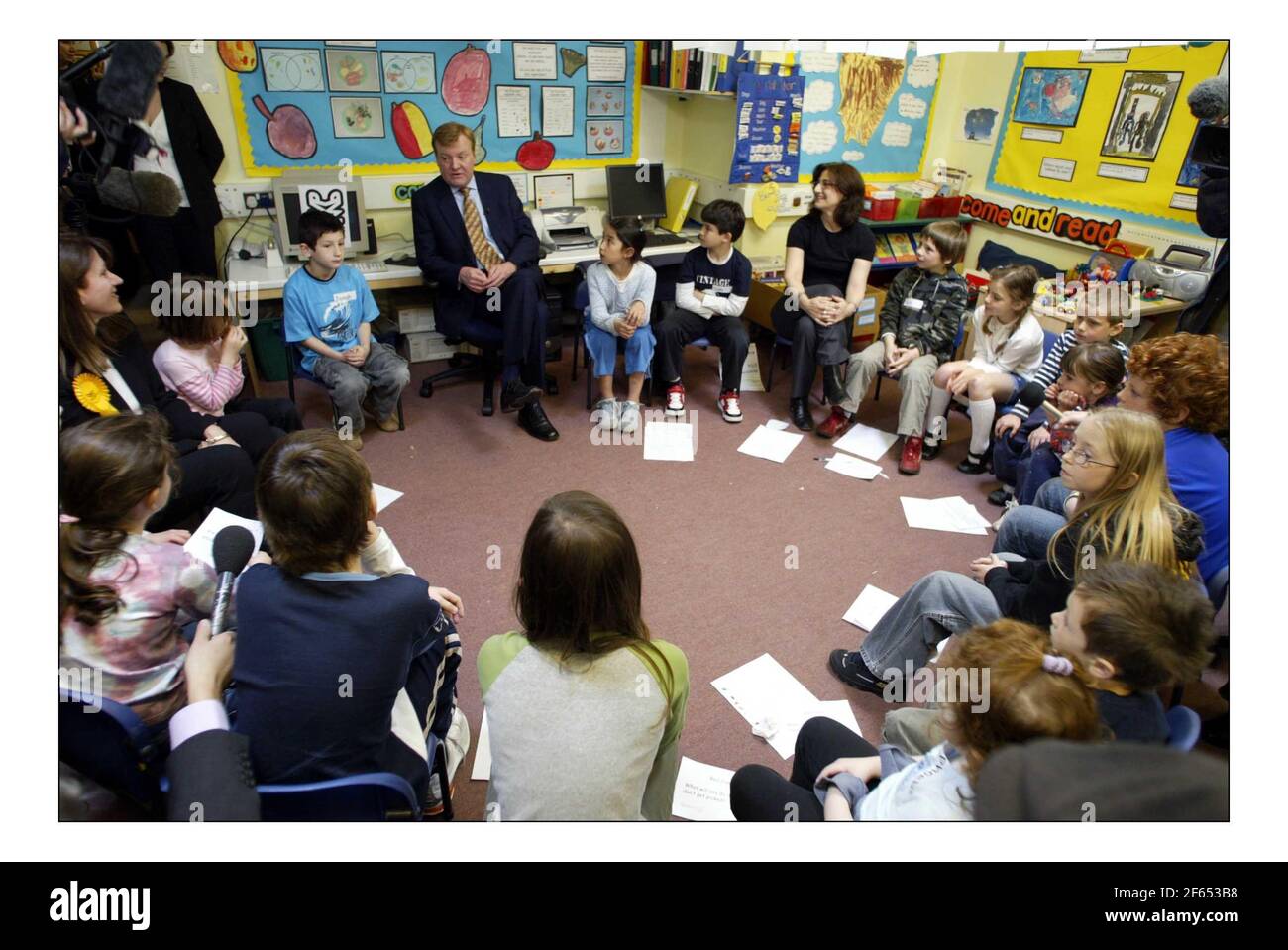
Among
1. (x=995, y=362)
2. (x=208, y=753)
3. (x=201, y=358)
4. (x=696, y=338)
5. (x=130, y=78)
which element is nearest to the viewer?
(x=208, y=753)

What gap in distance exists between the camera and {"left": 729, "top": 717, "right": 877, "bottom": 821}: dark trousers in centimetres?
136

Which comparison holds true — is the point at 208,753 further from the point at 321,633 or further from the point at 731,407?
the point at 731,407

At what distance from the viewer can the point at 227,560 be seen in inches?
64.3

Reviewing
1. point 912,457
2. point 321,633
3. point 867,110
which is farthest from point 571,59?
point 321,633

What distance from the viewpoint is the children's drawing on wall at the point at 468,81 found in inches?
157

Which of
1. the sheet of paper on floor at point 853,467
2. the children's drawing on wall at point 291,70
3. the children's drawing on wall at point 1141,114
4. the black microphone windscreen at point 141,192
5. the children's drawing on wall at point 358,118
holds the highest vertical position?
the children's drawing on wall at point 1141,114

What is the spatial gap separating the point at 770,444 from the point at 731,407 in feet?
1.06

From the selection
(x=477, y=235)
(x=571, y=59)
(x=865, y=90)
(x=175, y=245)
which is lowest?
(x=175, y=245)

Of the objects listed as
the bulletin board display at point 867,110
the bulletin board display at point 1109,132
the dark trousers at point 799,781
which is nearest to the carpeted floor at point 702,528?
the dark trousers at point 799,781

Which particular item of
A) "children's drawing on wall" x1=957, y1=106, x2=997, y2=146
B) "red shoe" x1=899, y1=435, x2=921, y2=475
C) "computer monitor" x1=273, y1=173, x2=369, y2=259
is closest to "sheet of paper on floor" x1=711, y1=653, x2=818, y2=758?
"red shoe" x1=899, y1=435, x2=921, y2=475

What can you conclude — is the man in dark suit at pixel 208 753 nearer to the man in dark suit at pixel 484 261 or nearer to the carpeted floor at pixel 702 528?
the carpeted floor at pixel 702 528

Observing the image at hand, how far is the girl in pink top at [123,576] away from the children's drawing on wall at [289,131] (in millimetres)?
2848

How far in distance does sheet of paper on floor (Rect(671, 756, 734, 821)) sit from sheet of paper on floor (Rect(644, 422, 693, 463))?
171cm
